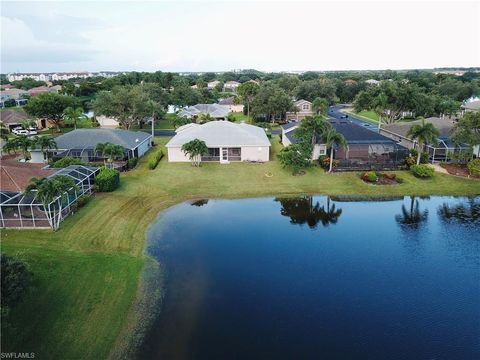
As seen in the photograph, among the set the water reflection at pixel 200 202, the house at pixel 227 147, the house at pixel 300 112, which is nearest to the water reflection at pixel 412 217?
the water reflection at pixel 200 202

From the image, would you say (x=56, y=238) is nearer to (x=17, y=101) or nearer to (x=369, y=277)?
(x=369, y=277)

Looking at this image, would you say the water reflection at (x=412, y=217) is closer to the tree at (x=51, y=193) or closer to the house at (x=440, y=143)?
the house at (x=440, y=143)

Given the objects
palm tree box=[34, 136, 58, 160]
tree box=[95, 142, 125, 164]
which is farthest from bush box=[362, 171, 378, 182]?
palm tree box=[34, 136, 58, 160]

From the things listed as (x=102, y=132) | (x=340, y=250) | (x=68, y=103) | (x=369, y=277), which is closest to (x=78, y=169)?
(x=102, y=132)

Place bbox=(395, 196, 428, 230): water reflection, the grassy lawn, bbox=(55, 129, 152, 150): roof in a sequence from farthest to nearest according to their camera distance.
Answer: bbox=(55, 129, 152, 150): roof, bbox=(395, 196, 428, 230): water reflection, the grassy lawn

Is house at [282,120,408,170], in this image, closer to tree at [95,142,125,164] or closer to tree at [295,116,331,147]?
tree at [295,116,331,147]

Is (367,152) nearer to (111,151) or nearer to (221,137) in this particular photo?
(221,137)

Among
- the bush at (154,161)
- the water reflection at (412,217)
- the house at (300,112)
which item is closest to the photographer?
the water reflection at (412,217)
